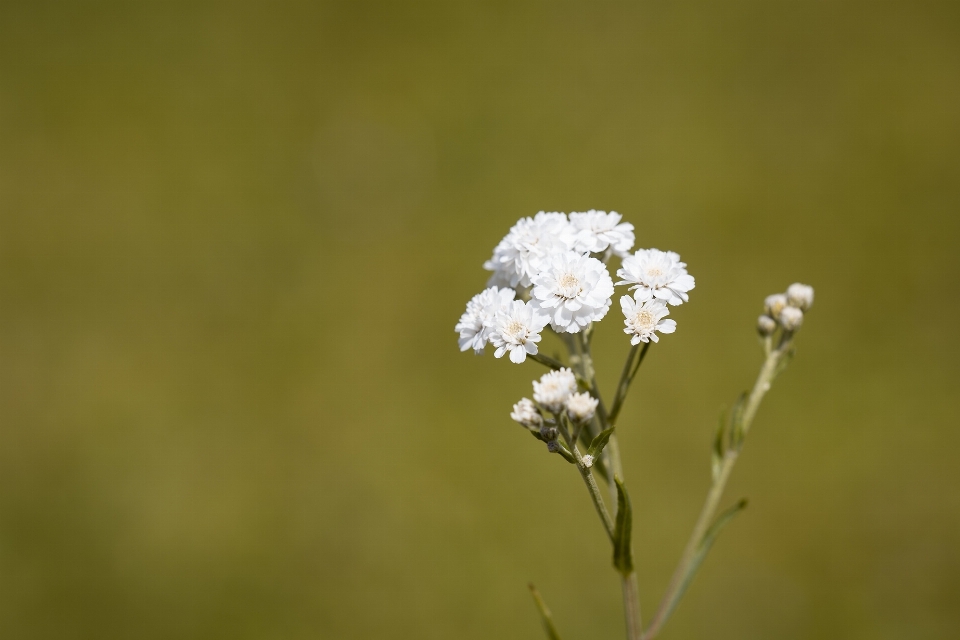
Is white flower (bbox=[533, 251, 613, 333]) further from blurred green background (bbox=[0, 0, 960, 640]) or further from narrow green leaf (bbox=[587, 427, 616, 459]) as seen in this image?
blurred green background (bbox=[0, 0, 960, 640])

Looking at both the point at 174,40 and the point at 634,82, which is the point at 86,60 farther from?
the point at 634,82

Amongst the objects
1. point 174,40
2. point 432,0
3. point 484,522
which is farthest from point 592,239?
point 174,40

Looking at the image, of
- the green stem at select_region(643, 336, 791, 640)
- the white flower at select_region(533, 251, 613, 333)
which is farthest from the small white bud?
the white flower at select_region(533, 251, 613, 333)

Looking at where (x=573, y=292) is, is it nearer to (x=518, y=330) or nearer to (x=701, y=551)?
(x=518, y=330)

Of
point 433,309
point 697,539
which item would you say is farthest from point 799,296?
point 433,309

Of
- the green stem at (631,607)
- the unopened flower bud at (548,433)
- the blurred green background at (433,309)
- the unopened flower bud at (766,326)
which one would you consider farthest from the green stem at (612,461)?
the blurred green background at (433,309)

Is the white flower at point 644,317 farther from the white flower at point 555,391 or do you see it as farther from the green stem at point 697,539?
the green stem at point 697,539
